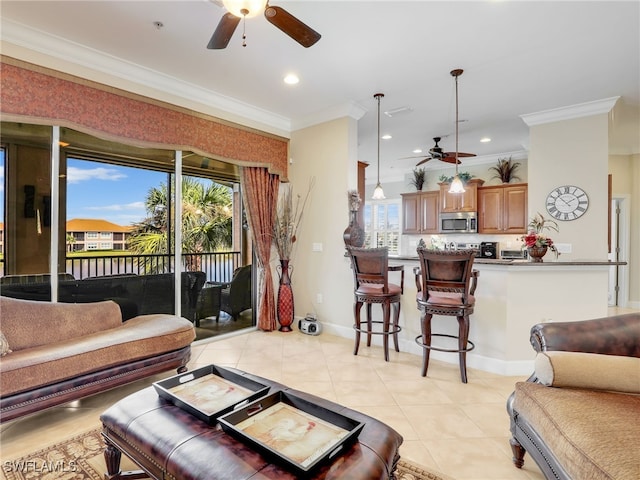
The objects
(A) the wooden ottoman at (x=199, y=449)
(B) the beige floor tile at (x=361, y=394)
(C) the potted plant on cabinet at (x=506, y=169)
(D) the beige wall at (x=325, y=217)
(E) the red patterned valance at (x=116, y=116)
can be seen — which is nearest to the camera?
(A) the wooden ottoman at (x=199, y=449)

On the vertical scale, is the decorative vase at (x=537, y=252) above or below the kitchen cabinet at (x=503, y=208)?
below

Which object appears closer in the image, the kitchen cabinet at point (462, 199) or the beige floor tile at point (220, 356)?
the beige floor tile at point (220, 356)

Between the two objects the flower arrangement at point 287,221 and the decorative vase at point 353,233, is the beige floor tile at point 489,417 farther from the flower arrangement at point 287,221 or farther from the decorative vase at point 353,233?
the flower arrangement at point 287,221

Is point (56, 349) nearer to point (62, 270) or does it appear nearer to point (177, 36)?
point (62, 270)

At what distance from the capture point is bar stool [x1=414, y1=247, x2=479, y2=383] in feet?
9.25

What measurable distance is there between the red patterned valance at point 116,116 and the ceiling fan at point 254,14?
1554mm

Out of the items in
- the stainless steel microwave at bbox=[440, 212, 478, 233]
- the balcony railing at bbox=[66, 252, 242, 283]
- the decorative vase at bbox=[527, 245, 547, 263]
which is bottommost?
the balcony railing at bbox=[66, 252, 242, 283]

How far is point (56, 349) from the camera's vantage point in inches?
89.1

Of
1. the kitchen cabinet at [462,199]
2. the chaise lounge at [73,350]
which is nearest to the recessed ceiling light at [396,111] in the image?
the kitchen cabinet at [462,199]

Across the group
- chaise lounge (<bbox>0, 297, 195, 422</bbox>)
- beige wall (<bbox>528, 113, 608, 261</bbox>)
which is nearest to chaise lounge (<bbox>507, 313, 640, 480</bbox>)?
chaise lounge (<bbox>0, 297, 195, 422</bbox>)

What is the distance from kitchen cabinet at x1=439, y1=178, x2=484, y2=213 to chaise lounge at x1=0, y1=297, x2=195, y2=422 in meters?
5.80

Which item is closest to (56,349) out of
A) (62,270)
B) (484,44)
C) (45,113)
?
(62,270)

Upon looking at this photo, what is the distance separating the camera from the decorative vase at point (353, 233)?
4100 millimetres

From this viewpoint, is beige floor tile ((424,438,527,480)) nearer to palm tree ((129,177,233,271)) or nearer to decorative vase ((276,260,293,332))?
decorative vase ((276,260,293,332))
